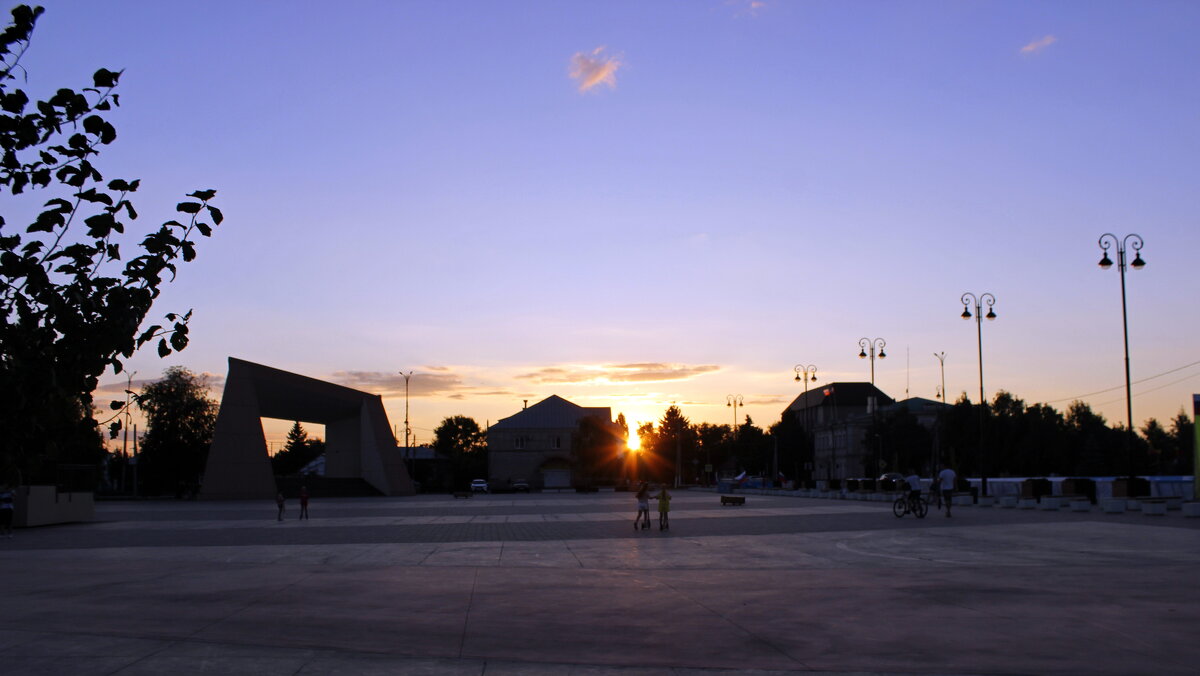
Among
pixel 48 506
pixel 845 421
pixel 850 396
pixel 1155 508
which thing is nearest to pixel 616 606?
pixel 1155 508

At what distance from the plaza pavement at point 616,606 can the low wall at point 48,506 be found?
36.9ft

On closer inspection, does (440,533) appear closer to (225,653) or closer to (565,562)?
(565,562)

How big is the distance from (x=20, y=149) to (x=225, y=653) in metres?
5.79

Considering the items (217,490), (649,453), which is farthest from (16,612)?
(649,453)

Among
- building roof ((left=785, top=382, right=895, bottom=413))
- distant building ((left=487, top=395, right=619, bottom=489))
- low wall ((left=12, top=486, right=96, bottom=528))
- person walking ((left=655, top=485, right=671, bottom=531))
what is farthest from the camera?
building roof ((left=785, top=382, right=895, bottom=413))

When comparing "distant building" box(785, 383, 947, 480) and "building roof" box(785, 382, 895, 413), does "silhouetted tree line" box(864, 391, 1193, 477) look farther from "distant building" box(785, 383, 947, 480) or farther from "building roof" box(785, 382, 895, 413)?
"building roof" box(785, 382, 895, 413)

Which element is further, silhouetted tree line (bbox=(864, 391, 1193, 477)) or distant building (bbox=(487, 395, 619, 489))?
distant building (bbox=(487, 395, 619, 489))

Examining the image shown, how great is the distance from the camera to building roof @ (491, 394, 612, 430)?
124m

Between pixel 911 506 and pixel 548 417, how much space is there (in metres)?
93.1

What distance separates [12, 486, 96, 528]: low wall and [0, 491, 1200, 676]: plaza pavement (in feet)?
36.9

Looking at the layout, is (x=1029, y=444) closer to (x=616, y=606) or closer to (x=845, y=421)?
(x=845, y=421)

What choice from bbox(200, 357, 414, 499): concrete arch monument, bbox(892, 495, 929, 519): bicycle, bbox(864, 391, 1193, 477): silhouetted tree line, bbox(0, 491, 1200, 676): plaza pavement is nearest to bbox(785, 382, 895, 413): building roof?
bbox(864, 391, 1193, 477): silhouetted tree line

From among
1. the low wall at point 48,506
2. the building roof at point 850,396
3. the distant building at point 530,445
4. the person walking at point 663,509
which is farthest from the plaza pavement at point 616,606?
the building roof at point 850,396

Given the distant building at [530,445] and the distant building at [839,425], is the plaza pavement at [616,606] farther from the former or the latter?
the distant building at [839,425]
